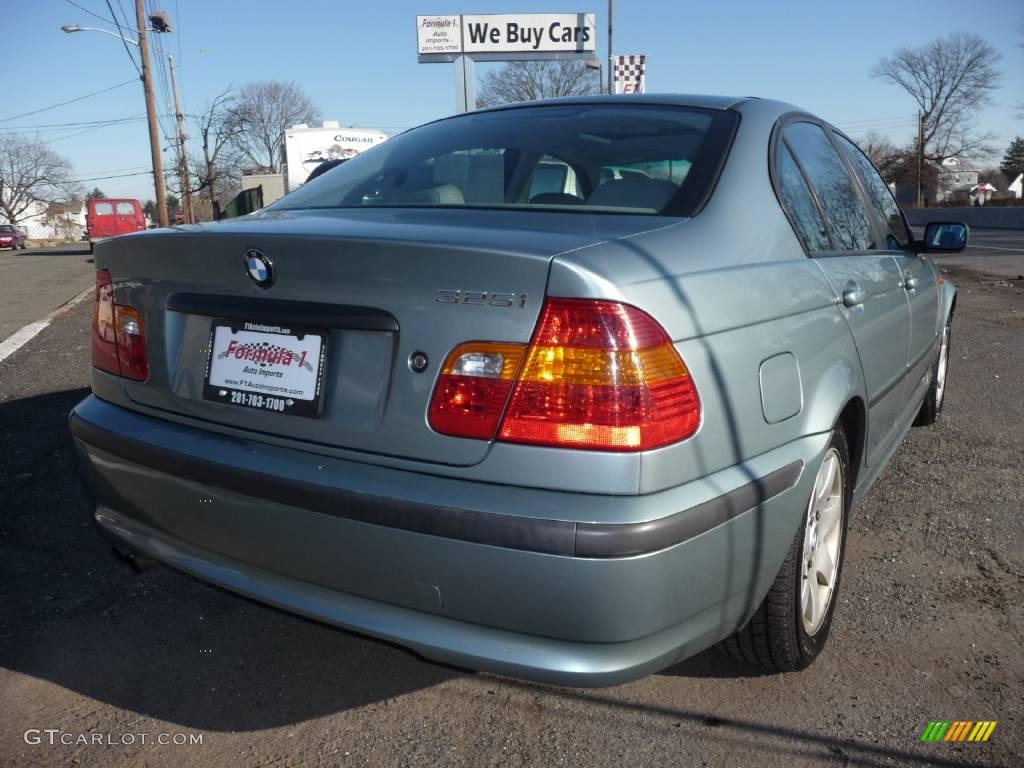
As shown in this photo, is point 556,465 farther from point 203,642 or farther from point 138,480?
point 203,642

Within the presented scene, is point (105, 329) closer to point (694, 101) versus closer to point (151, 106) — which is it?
point (694, 101)

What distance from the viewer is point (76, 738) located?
6.71 feet

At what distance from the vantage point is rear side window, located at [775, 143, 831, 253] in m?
2.38

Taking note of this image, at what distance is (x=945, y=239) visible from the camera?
11.5 ft

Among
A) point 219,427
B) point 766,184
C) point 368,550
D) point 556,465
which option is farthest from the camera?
point 766,184

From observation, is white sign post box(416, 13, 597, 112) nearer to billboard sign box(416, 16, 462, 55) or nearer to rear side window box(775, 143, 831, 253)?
billboard sign box(416, 16, 462, 55)

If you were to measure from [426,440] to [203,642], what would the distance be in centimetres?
122

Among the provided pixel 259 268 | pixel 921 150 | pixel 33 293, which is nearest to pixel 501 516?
pixel 259 268

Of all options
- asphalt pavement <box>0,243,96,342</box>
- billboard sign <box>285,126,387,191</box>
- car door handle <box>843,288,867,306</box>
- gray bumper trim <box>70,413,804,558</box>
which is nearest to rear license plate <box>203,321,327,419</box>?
gray bumper trim <box>70,413,804,558</box>

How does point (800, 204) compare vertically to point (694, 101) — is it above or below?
below

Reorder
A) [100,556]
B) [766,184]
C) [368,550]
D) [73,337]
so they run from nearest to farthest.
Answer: [368,550]
[766,184]
[100,556]
[73,337]

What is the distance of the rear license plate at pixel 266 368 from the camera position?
1860 mm

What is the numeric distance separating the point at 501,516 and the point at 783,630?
3.03ft

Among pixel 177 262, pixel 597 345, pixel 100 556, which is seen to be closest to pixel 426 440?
pixel 597 345
